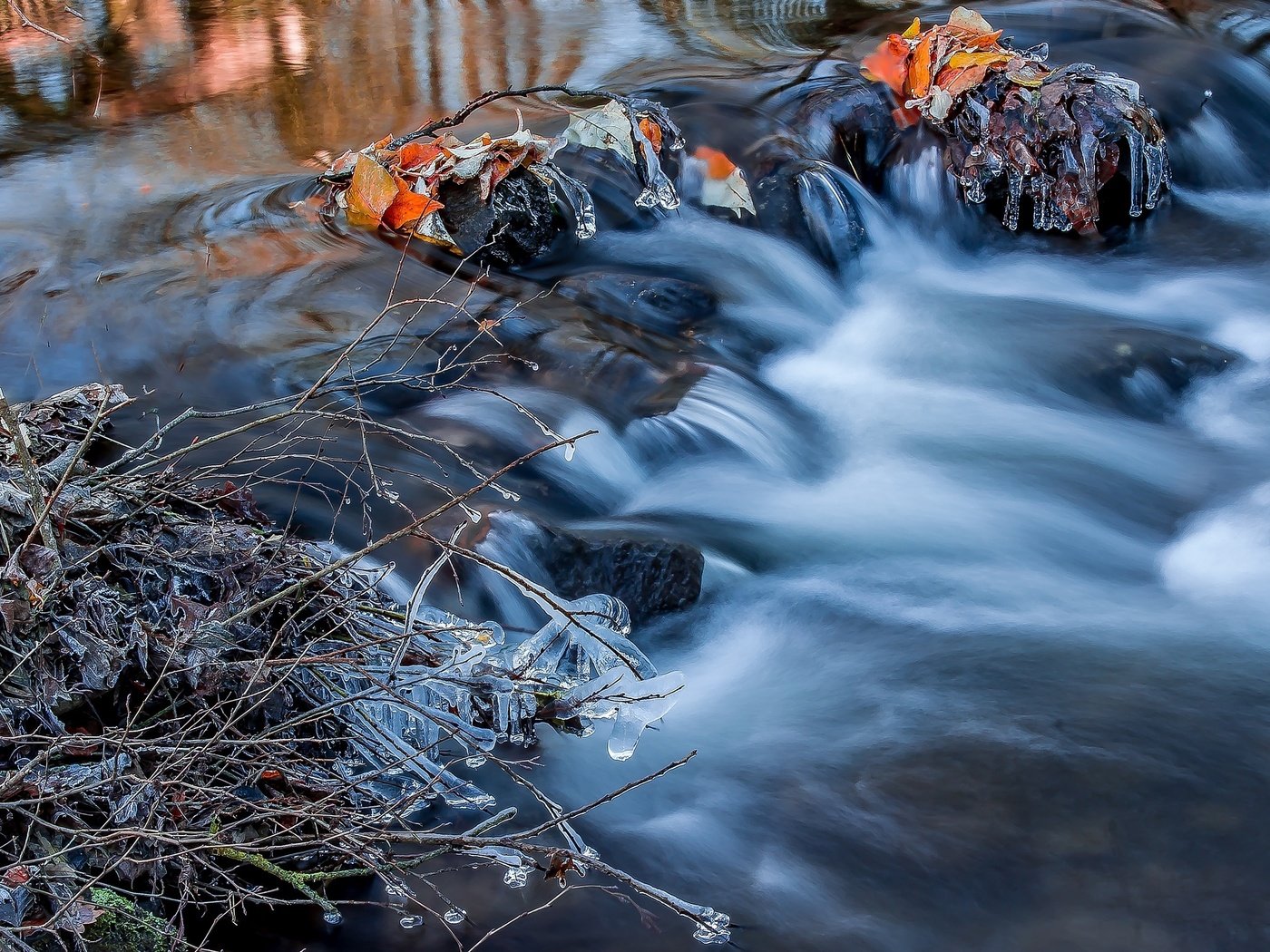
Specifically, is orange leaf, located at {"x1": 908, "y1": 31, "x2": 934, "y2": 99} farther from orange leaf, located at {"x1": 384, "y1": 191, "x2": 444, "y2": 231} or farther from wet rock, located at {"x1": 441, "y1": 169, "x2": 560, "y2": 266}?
orange leaf, located at {"x1": 384, "y1": 191, "x2": 444, "y2": 231}

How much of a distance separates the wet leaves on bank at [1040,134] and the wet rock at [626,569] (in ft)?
13.5

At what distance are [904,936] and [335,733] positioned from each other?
4.99ft

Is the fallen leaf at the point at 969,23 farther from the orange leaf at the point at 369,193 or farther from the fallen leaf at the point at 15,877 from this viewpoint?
the fallen leaf at the point at 15,877

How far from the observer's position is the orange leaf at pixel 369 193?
21.2 ft

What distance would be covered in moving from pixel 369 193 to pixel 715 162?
2.04 m

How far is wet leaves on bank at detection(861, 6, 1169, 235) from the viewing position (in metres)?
7.44

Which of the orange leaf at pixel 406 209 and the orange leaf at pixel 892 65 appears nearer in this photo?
the orange leaf at pixel 406 209

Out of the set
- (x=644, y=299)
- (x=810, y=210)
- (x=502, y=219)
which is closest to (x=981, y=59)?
(x=810, y=210)

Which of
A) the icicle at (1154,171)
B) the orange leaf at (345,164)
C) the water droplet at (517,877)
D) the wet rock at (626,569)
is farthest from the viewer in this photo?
the icicle at (1154,171)

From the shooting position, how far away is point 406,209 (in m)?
6.46

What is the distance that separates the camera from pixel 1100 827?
345 cm

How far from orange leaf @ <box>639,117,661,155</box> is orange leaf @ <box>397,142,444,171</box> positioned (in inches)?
50.4

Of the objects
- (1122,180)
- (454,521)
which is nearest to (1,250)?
(454,521)

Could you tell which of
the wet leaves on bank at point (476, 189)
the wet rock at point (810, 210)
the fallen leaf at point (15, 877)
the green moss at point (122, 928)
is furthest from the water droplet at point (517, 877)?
the wet rock at point (810, 210)
